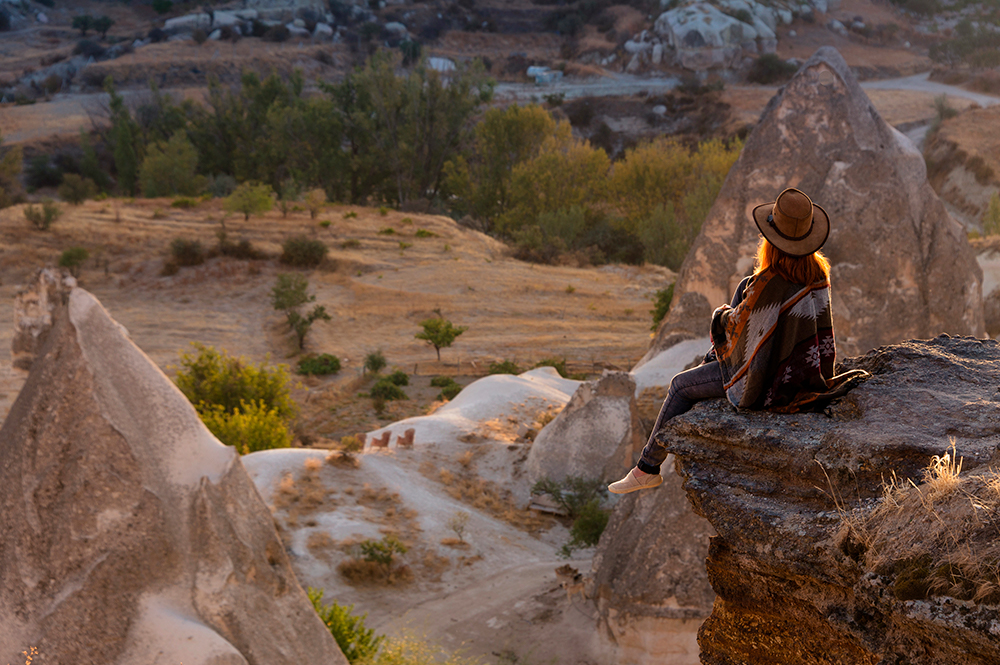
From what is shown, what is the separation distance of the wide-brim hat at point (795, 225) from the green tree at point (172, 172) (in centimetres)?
4079

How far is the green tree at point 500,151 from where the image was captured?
3850 centimetres

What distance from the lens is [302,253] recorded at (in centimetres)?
2766

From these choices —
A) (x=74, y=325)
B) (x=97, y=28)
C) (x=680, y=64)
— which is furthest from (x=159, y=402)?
(x=97, y=28)

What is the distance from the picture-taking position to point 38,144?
1987 inches

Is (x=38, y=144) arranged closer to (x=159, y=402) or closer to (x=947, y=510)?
(x=159, y=402)

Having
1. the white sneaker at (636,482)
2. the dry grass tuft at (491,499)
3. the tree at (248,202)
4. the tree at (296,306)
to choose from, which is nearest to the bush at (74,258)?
the tree at (248,202)

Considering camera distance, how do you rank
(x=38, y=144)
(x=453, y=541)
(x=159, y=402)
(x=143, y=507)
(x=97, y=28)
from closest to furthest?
(x=143, y=507) → (x=159, y=402) → (x=453, y=541) → (x=38, y=144) → (x=97, y=28)

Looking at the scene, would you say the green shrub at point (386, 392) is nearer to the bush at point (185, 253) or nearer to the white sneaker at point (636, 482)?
the bush at point (185, 253)

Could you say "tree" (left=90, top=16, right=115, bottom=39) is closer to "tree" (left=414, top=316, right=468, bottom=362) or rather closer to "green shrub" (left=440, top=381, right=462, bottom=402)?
"tree" (left=414, top=316, right=468, bottom=362)

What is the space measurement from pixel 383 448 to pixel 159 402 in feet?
26.6

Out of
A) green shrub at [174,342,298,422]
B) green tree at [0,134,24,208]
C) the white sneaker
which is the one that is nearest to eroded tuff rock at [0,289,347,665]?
the white sneaker

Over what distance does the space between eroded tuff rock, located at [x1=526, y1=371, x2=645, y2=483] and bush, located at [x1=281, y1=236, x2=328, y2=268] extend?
56.9ft

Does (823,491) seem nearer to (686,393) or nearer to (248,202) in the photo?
(686,393)

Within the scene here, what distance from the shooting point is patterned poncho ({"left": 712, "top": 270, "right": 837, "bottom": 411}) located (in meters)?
3.01
